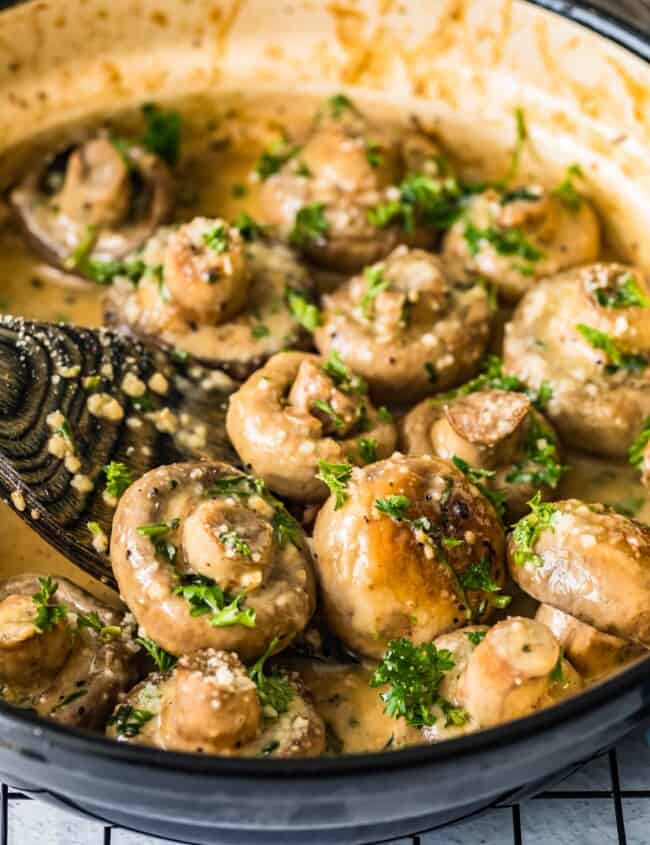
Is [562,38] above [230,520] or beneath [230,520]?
above

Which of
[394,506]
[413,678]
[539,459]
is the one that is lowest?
[413,678]

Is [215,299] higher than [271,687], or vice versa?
[215,299]

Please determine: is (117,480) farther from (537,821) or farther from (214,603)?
(537,821)

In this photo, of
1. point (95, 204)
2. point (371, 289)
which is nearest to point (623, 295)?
point (371, 289)

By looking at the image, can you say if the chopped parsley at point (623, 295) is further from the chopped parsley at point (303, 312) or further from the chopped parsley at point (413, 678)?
the chopped parsley at point (413, 678)

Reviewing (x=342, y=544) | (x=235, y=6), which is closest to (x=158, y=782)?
(x=342, y=544)

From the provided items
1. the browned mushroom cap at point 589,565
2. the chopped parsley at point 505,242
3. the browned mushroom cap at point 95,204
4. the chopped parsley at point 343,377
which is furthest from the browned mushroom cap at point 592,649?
the browned mushroom cap at point 95,204

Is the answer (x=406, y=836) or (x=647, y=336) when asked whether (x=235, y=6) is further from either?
(x=406, y=836)
